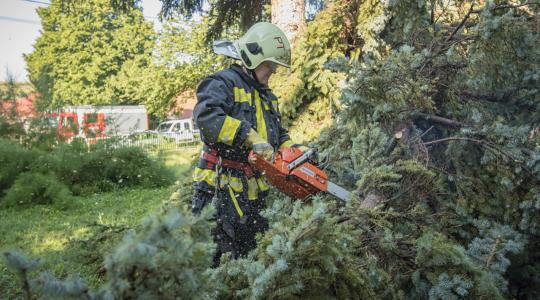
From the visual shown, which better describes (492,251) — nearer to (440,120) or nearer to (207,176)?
(440,120)

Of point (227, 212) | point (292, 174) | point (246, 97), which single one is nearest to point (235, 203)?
point (227, 212)

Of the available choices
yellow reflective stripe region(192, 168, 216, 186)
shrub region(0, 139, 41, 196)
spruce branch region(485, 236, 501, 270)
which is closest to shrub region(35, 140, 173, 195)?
shrub region(0, 139, 41, 196)

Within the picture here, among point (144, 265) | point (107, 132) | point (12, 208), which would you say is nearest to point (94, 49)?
point (107, 132)

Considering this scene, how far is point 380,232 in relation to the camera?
230 cm

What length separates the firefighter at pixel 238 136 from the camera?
8.34 feet

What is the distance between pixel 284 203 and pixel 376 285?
125cm

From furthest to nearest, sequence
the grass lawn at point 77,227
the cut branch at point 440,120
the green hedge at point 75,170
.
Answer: the green hedge at point 75,170 → the cut branch at point 440,120 → the grass lawn at point 77,227

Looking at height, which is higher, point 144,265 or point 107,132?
point 144,265

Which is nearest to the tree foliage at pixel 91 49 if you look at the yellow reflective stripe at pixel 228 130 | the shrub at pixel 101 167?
the shrub at pixel 101 167

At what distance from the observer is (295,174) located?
255 cm

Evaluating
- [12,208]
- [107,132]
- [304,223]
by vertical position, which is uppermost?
[304,223]

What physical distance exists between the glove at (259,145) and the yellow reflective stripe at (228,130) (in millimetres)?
97

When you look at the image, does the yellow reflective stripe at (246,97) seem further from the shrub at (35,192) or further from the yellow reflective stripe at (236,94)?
the shrub at (35,192)

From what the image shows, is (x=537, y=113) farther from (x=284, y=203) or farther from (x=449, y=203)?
(x=284, y=203)
